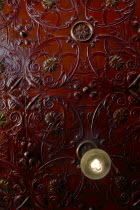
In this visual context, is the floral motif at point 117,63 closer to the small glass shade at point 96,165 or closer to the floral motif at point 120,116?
the floral motif at point 120,116

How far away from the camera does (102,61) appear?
1.87 m

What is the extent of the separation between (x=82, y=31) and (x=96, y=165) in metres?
1.09

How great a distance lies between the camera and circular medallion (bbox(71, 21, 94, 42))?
1.89 meters

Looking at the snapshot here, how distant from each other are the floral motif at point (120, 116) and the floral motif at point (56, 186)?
65 centimetres

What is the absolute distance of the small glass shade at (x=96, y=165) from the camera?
4.34 feet

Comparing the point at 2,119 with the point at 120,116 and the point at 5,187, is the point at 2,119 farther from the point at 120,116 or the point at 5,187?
the point at 120,116

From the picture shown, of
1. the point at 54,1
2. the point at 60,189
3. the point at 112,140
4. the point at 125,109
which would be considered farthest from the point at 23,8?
the point at 60,189

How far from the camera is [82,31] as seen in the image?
1899 millimetres

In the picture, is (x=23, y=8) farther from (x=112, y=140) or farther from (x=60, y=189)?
(x=60, y=189)

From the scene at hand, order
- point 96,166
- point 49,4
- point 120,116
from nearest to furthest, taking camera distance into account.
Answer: point 96,166 → point 120,116 → point 49,4

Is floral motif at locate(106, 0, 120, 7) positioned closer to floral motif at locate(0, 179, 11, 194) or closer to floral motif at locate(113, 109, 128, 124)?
floral motif at locate(113, 109, 128, 124)

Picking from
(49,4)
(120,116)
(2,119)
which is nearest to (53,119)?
(2,119)

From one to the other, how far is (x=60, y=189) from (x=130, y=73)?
1056 mm

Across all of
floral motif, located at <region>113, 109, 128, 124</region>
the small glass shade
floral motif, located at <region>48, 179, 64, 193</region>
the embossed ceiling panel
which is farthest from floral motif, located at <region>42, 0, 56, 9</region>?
floral motif, located at <region>48, 179, 64, 193</region>
